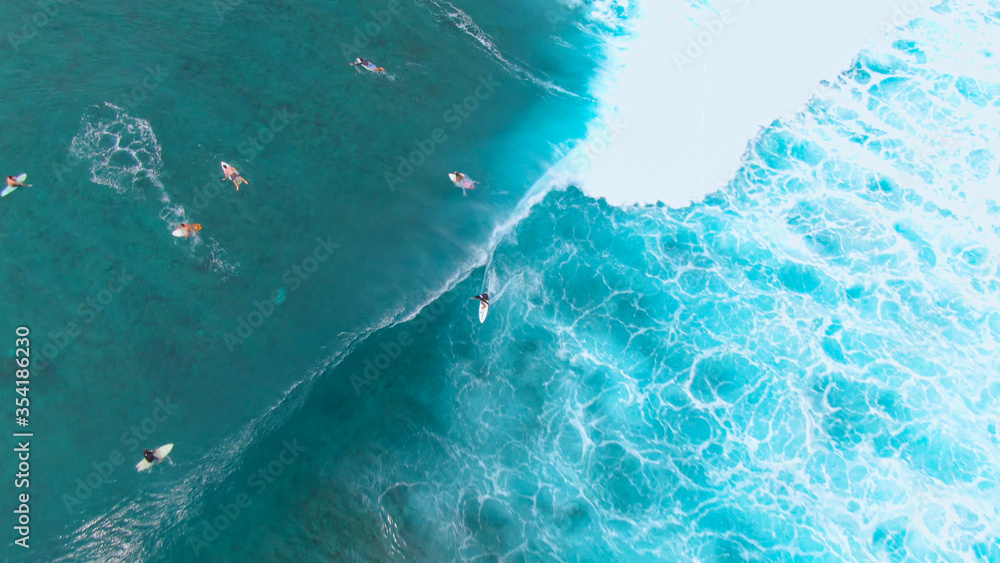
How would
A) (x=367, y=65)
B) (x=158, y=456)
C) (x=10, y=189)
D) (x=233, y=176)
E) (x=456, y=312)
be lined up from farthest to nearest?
(x=367, y=65)
(x=233, y=176)
(x=10, y=189)
(x=456, y=312)
(x=158, y=456)

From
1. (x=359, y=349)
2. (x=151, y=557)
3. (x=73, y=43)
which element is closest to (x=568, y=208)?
(x=359, y=349)

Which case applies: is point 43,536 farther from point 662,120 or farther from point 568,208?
point 662,120

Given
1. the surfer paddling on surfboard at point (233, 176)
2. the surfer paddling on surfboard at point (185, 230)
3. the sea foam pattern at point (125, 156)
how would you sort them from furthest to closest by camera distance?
the surfer paddling on surfboard at point (233, 176) → the sea foam pattern at point (125, 156) → the surfer paddling on surfboard at point (185, 230)

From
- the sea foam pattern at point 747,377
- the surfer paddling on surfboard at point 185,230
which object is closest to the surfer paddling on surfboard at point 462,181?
the sea foam pattern at point 747,377

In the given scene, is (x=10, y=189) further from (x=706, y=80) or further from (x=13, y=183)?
(x=706, y=80)

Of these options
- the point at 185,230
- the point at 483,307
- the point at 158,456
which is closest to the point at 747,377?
the point at 483,307

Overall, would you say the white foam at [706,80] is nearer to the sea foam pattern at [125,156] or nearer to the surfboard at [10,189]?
the sea foam pattern at [125,156]

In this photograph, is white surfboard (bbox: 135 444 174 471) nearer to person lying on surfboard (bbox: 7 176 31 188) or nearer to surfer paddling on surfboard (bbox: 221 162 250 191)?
surfer paddling on surfboard (bbox: 221 162 250 191)
